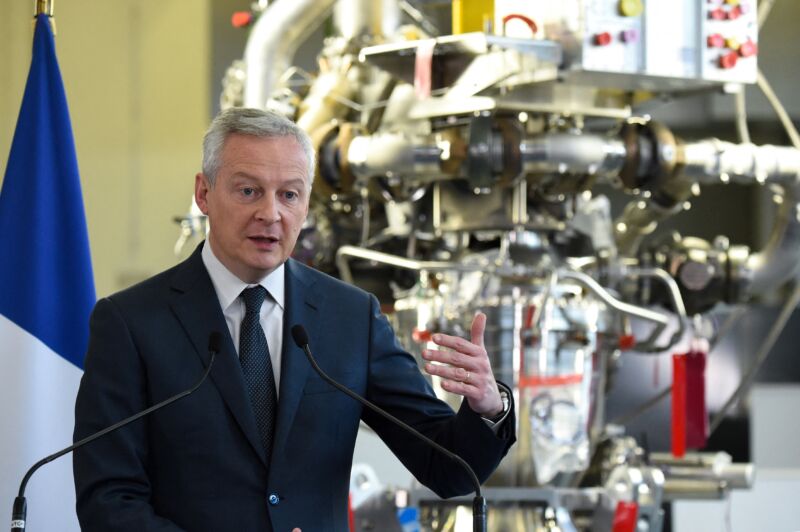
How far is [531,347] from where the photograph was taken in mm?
3492

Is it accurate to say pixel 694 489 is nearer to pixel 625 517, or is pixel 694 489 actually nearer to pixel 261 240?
pixel 625 517

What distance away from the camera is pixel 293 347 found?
5.46 ft

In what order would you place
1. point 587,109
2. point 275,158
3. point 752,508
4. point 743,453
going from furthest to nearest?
point 743,453
point 752,508
point 587,109
point 275,158

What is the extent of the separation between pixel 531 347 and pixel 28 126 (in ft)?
5.10

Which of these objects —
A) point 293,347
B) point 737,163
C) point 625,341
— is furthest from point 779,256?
point 293,347

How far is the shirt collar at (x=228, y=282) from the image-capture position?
1.68m

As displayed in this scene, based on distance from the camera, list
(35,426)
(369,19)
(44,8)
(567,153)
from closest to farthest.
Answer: (35,426) → (44,8) → (567,153) → (369,19)

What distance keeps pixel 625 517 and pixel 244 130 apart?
6.99 ft

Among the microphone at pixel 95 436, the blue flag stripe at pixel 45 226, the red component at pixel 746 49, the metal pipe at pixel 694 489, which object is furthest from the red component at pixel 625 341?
the microphone at pixel 95 436

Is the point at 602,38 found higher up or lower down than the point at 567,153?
higher up

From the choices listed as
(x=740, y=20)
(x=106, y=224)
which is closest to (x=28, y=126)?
(x=740, y=20)

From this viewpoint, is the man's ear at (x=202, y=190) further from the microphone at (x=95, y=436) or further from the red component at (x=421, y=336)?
the red component at (x=421, y=336)

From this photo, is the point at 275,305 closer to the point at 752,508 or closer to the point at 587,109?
the point at 587,109

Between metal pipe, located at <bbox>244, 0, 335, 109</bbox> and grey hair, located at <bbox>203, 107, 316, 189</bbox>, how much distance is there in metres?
2.38
